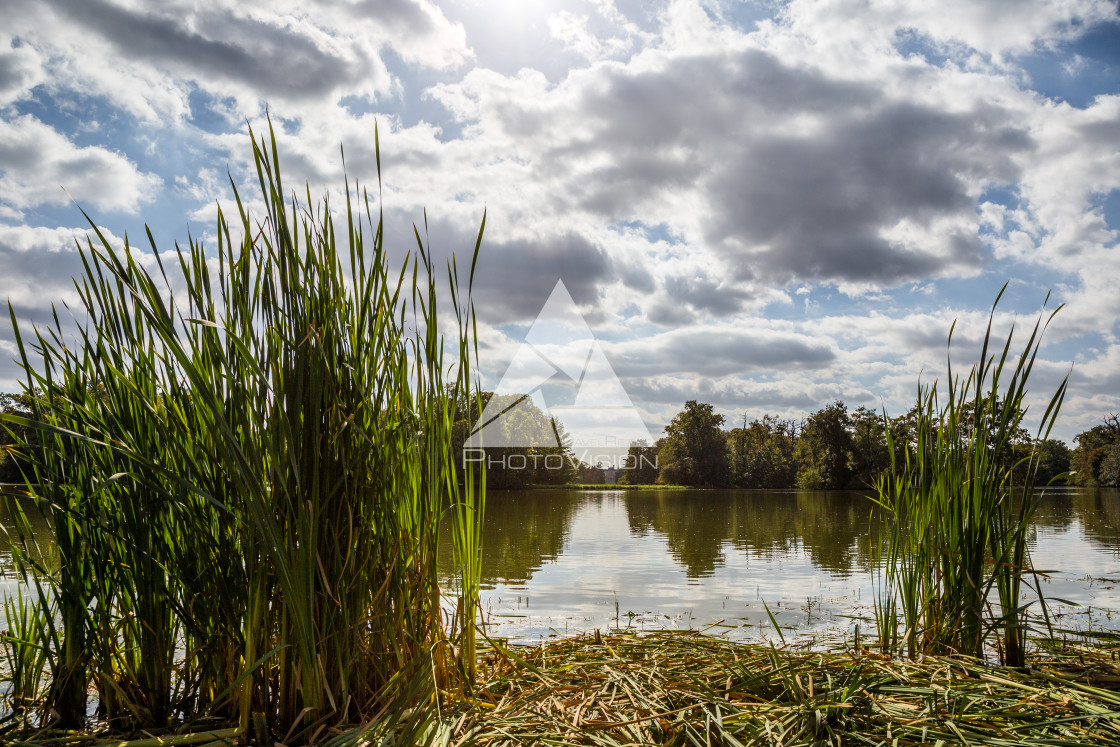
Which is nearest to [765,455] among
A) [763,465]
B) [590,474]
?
[763,465]

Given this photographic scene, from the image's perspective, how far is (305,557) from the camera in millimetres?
1431

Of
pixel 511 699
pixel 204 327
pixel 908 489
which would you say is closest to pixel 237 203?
pixel 204 327

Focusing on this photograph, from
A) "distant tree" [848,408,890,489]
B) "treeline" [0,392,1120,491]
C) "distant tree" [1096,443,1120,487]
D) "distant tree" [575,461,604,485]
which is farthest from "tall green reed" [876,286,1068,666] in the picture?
"distant tree" [575,461,604,485]

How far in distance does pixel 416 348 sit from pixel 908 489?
2233 mm

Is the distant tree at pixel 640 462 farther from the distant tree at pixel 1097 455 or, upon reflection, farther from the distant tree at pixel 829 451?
the distant tree at pixel 1097 455

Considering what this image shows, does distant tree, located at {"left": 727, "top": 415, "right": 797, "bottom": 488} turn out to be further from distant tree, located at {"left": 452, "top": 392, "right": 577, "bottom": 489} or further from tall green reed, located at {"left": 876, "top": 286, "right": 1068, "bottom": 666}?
tall green reed, located at {"left": 876, "top": 286, "right": 1068, "bottom": 666}

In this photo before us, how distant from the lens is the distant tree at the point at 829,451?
147 ft

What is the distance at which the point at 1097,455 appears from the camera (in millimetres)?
44844

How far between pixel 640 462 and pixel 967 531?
196 feet

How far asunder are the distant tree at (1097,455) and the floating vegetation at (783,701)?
4872cm

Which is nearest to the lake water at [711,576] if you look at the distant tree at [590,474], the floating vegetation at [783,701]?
the floating vegetation at [783,701]

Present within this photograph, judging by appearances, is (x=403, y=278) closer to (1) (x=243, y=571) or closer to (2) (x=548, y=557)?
(1) (x=243, y=571)

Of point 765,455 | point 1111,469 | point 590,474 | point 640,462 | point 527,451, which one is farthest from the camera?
point 590,474

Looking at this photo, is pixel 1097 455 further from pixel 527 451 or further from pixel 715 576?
pixel 715 576
